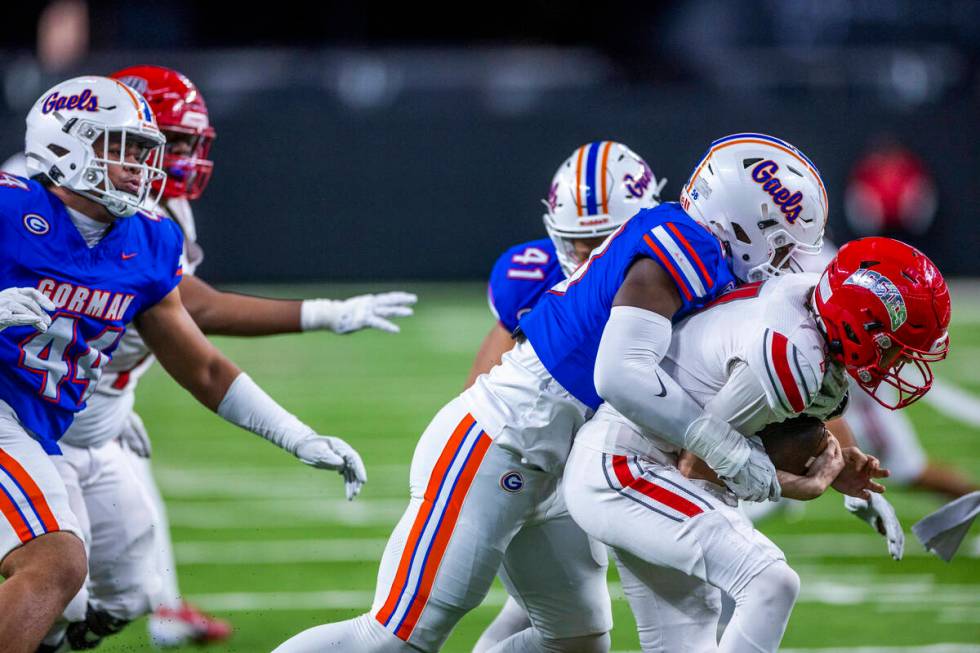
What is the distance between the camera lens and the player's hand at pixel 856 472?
3.17 meters

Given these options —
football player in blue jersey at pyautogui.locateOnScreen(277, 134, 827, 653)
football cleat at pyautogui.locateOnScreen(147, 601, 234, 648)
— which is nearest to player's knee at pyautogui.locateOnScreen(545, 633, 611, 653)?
football player in blue jersey at pyautogui.locateOnScreen(277, 134, 827, 653)

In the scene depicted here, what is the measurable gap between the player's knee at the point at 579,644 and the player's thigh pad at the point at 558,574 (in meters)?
0.02

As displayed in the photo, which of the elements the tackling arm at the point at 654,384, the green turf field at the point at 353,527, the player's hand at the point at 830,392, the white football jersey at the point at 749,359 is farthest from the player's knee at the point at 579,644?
the green turf field at the point at 353,527

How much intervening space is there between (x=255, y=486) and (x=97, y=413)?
270 cm

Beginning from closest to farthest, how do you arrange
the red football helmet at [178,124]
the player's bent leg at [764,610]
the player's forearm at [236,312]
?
the player's bent leg at [764,610]
the player's forearm at [236,312]
the red football helmet at [178,124]

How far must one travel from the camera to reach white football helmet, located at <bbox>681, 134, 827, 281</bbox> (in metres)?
3.05

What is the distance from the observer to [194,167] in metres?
4.32

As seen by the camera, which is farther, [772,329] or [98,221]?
[98,221]

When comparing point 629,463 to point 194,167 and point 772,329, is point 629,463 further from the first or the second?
point 194,167

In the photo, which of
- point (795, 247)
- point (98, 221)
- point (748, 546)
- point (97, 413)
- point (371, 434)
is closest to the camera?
point (748, 546)

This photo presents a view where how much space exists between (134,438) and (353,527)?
170cm

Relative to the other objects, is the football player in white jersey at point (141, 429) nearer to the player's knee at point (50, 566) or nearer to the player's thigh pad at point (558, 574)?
the player's knee at point (50, 566)

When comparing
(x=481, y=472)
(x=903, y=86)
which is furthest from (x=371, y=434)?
(x=903, y=86)

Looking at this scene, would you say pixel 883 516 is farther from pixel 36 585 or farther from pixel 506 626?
pixel 36 585
